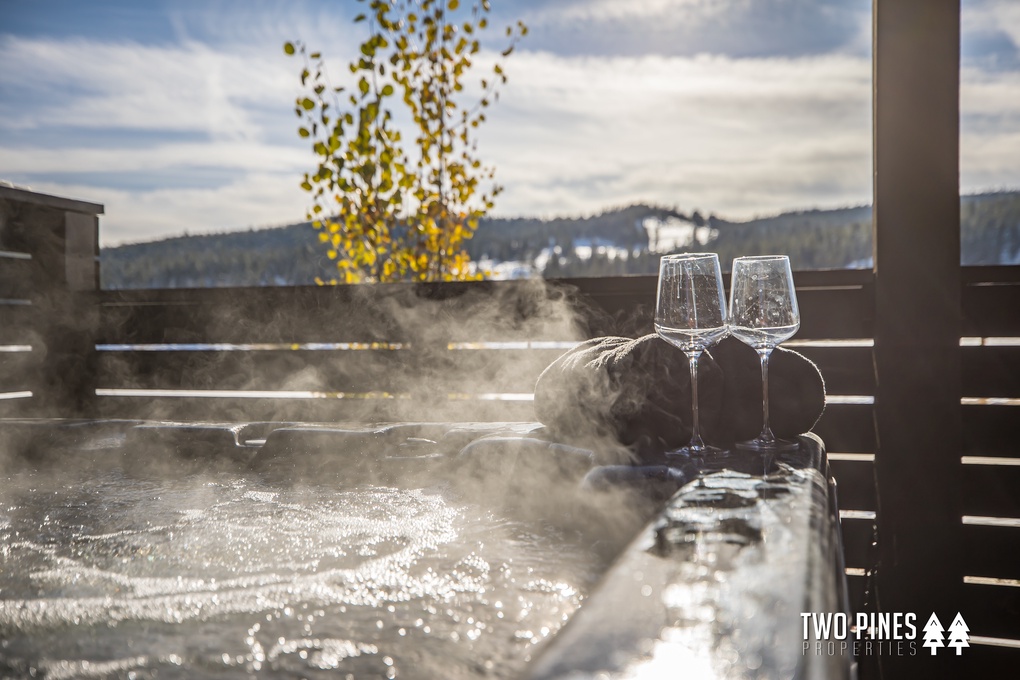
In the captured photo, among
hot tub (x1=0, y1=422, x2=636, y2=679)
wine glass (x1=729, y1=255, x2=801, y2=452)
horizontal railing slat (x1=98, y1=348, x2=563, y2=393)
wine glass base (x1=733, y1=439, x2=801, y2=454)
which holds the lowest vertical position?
hot tub (x1=0, y1=422, x2=636, y2=679)

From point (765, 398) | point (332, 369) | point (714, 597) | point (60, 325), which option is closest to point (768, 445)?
point (765, 398)

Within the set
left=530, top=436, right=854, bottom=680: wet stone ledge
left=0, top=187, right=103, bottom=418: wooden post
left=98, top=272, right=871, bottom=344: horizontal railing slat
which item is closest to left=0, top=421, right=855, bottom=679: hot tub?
left=530, top=436, right=854, bottom=680: wet stone ledge

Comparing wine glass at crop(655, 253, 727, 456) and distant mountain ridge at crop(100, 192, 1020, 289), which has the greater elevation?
distant mountain ridge at crop(100, 192, 1020, 289)

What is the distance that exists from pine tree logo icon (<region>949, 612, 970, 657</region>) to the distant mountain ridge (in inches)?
43.9

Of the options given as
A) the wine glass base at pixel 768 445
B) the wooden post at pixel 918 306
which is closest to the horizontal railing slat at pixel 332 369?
the wooden post at pixel 918 306

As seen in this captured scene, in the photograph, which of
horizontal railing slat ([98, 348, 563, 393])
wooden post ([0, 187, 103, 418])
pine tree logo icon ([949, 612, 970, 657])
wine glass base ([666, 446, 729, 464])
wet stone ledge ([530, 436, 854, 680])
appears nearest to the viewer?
wet stone ledge ([530, 436, 854, 680])

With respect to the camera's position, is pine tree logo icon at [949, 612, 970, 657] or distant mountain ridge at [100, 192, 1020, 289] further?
distant mountain ridge at [100, 192, 1020, 289]

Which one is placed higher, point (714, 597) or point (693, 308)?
point (693, 308)

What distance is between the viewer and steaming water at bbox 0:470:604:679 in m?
0.67

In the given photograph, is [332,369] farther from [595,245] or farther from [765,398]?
[765,398]

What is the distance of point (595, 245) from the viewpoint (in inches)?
131

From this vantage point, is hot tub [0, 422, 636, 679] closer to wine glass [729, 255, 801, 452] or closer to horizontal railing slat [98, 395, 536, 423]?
wine glass [729, 255, 801, 452]

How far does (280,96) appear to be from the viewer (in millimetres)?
3375

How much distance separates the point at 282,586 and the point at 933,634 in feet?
7.27
